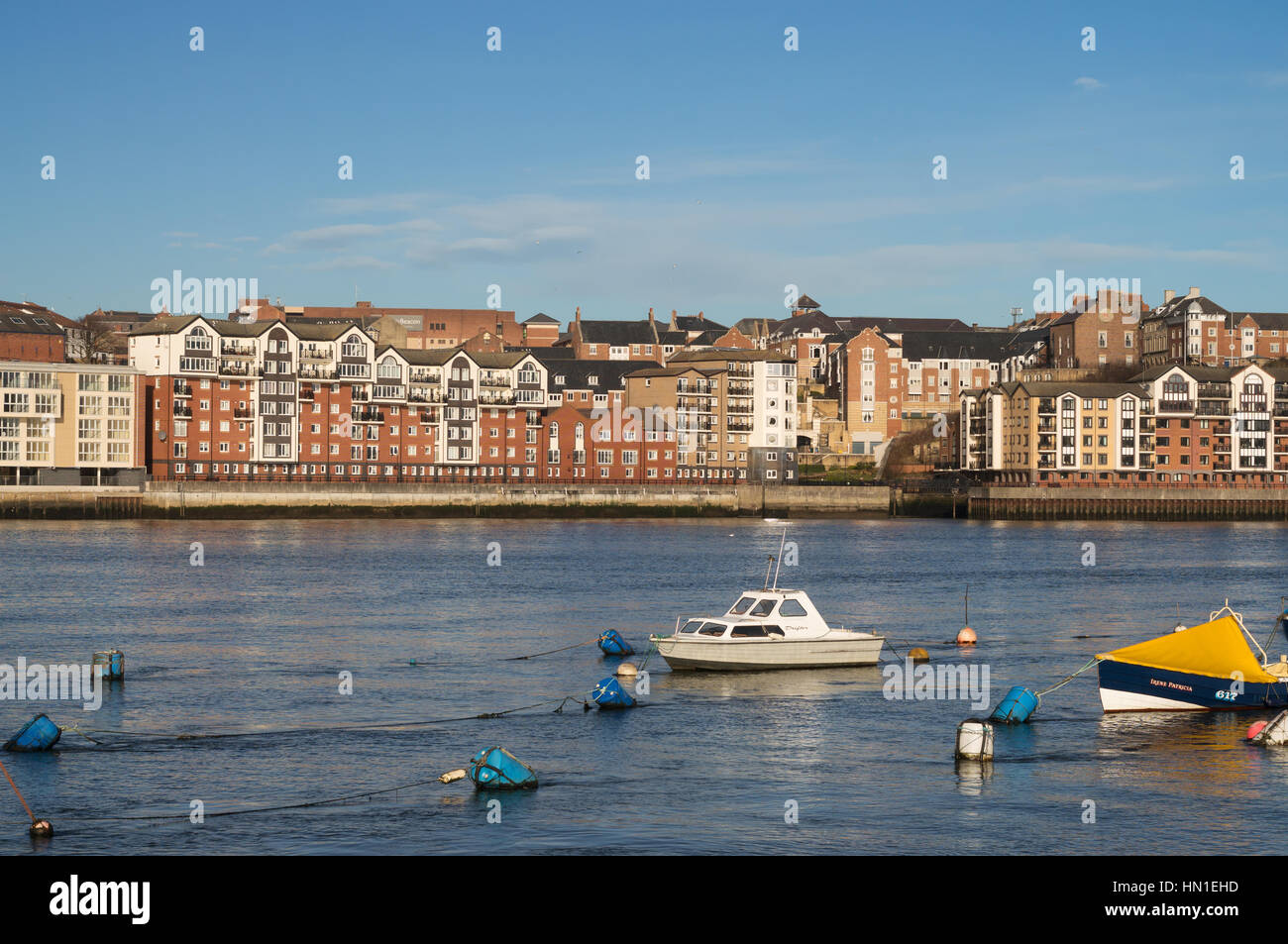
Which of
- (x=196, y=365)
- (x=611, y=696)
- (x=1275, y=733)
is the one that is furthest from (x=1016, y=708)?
(x=196, y=365)

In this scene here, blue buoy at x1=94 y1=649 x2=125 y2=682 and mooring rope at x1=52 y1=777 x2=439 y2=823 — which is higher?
blue buoy at x1=94 y1=649 x2=125 y2=682

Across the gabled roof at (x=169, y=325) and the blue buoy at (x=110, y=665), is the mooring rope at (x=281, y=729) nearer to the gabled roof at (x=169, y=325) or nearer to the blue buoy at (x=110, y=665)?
the blue buoy at (x=110, y=665)

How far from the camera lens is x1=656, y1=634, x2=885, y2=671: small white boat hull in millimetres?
40781

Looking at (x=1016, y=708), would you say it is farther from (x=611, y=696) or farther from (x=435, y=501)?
(x=435, y=501)

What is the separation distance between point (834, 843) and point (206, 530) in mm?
105375

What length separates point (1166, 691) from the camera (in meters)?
34.9

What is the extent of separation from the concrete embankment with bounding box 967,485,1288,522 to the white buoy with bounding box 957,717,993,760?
134133 millimetres

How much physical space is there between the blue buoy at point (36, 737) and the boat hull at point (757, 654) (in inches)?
669

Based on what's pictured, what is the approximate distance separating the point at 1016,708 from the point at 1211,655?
5017 mm

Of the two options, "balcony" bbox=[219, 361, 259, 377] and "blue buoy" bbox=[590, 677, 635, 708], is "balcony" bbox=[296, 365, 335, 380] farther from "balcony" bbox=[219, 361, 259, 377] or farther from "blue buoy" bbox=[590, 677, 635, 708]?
"blue buoy" bbox=[590, 677, 635, 708]

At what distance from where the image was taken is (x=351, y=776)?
2780cm

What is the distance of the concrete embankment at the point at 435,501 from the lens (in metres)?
137

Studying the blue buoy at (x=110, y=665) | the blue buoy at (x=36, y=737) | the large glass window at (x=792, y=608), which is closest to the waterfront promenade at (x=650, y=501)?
the blue buoy at (x=110, y=665)

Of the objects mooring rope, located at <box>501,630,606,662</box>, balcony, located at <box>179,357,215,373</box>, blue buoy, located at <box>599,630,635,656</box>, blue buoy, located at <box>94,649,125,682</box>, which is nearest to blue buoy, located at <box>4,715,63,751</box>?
blue buoy, located at <box>94,649,125,682</box>
